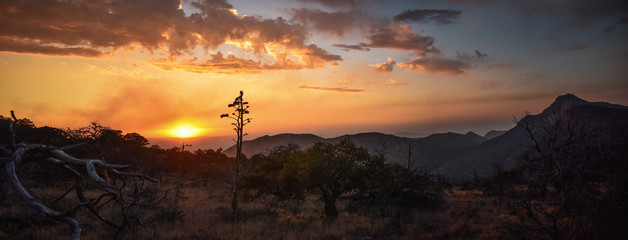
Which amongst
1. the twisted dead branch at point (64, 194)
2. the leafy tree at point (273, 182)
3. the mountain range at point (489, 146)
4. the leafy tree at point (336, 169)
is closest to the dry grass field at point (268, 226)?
the leafy tree at point (336, 169)

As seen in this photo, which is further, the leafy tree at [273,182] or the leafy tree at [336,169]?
the leafy tree at [273,182]

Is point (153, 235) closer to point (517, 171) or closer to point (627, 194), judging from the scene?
point (627, 194)

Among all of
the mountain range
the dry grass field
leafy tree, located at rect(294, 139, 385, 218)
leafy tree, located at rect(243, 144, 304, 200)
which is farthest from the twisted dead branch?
leafy tree, located at rect(243, 144, 304, 200)

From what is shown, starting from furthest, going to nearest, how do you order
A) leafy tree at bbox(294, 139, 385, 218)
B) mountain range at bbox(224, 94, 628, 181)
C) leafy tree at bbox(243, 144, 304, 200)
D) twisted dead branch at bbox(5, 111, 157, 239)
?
leafy tree at bbox(243, 144, 304, 200)
mountain range at bbox(224, 94, 628, 181)
leafy tree at bbox(294, 139, 385, 218)
twisted dead branch at bbox(5, 111, 157, 239)

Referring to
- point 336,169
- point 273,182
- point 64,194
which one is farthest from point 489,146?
point 64,194

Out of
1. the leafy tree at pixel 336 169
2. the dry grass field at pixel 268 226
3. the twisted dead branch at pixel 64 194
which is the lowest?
the dry grass field at pixel 268 226

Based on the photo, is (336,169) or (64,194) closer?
(64,194)

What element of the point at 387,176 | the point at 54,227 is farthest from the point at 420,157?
the point at 54,227

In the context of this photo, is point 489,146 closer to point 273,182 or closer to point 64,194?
point 273,182

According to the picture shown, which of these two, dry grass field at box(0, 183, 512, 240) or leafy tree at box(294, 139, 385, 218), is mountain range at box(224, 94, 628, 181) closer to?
leafy tree at box(294, 139, 385, 218)

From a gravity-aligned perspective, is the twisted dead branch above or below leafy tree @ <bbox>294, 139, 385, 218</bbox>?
above

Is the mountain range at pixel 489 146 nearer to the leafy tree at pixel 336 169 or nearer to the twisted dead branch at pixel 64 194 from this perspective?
the leafy tree at pixel 336 169

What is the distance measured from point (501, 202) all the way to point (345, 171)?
1683cm

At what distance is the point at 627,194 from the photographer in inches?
350
